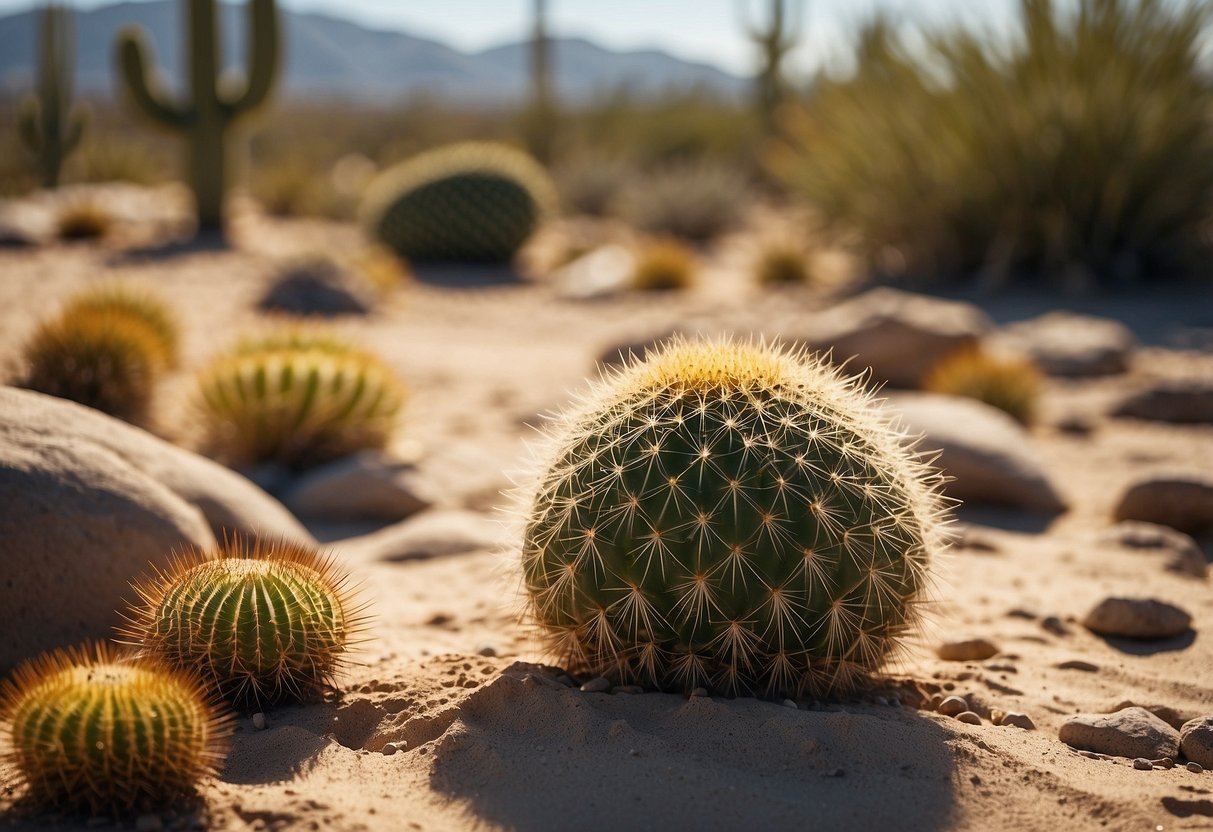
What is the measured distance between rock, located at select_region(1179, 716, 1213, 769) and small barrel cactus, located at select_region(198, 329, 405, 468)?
4.45 meters

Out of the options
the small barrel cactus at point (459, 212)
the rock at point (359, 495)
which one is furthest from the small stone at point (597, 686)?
the small barrel cactus at point (459, 212)

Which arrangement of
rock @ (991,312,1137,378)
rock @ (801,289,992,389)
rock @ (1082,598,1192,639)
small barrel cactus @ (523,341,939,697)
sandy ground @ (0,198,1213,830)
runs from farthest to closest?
rock @ (991,312,1137,378)
rock @ (801,289,992,389)
rock @ (1082,598,1192,639)
small barrel cactus @ (523,341,939,697)
sandy ground @ (0,198,1213,830)

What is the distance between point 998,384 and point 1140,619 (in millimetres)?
3462

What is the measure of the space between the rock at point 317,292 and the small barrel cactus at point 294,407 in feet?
13.5

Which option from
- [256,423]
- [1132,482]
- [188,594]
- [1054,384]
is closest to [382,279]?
[256,423]

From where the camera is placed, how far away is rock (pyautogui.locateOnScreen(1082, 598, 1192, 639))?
13.5 feet

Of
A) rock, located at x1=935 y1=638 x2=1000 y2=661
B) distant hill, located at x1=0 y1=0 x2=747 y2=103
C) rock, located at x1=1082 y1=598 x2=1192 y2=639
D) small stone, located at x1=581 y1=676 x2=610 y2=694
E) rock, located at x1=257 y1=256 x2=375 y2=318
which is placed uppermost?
distant hill, located at x1=0 y1=0 x2=747 y2=103

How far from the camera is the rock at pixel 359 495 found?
19.0ft

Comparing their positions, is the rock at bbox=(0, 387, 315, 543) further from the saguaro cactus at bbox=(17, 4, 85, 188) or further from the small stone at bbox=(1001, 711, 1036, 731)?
the saguaro cactus at bbox=(17, 4, 85, 188)

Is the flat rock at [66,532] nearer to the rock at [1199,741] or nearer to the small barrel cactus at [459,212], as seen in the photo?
the rock at [1199,741]

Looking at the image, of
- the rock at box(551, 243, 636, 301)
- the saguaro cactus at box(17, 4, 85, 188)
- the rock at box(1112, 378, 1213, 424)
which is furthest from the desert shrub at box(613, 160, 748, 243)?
the rock at box(1112, 378, 1213, 424)

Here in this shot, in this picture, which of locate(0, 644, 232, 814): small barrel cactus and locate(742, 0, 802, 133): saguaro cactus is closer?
locate(0, 644, 232, 814): small barrel cactus

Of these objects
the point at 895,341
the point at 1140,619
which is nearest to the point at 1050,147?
the point at 895,341

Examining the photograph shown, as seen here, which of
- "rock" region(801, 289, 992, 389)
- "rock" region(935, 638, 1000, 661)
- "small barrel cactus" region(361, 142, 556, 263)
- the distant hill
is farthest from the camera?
the distant hill
